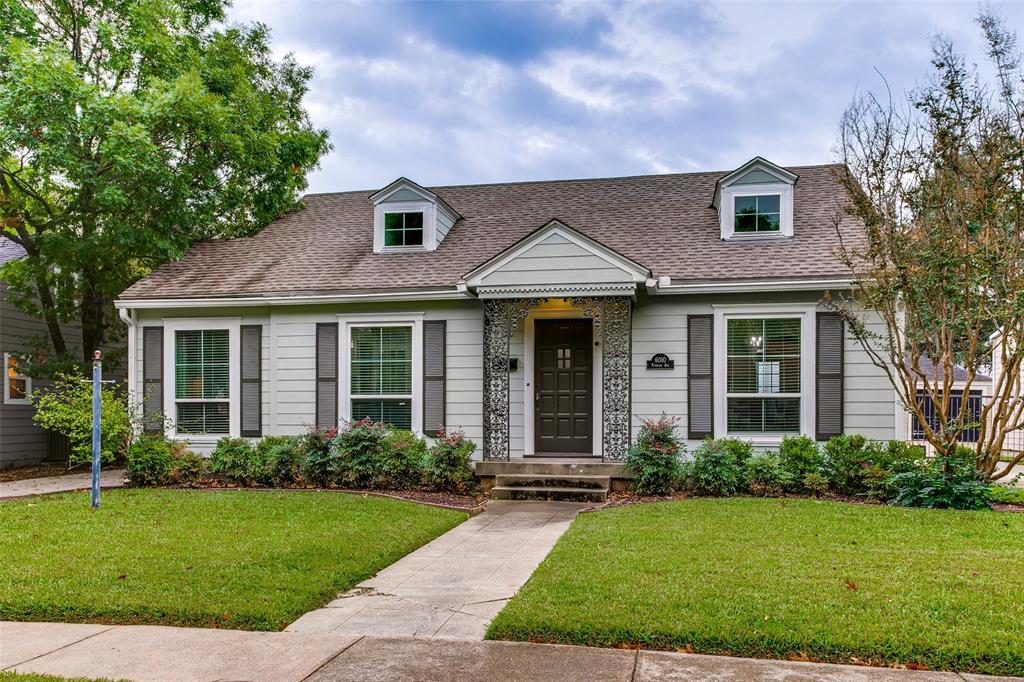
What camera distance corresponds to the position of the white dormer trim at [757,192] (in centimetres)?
1105

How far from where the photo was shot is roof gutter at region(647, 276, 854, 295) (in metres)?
9.79

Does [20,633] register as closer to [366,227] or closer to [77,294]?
[366,227]

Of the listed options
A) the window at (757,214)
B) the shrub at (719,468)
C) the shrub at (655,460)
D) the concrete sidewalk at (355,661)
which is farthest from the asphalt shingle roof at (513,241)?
the concrete sidewalk at (355,661)

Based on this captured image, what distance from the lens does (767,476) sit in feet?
30.5

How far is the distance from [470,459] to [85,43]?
10819 mm

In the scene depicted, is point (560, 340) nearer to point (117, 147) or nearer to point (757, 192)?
point (757, 192)

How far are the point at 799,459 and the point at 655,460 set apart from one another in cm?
186

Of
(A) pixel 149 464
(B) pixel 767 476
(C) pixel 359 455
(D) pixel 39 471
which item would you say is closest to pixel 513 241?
(C) pixel 359 455

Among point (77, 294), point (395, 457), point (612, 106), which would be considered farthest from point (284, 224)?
point (612, 106)

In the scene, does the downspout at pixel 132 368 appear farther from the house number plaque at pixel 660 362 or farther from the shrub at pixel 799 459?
the shrub at pixel 799 459

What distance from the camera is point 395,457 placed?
1027cm

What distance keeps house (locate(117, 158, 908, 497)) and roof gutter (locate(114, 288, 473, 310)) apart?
24 mm

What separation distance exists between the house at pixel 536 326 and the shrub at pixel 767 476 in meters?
0.78

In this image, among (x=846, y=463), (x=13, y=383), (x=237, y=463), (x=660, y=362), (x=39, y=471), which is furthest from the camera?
(x=13, y=383)
